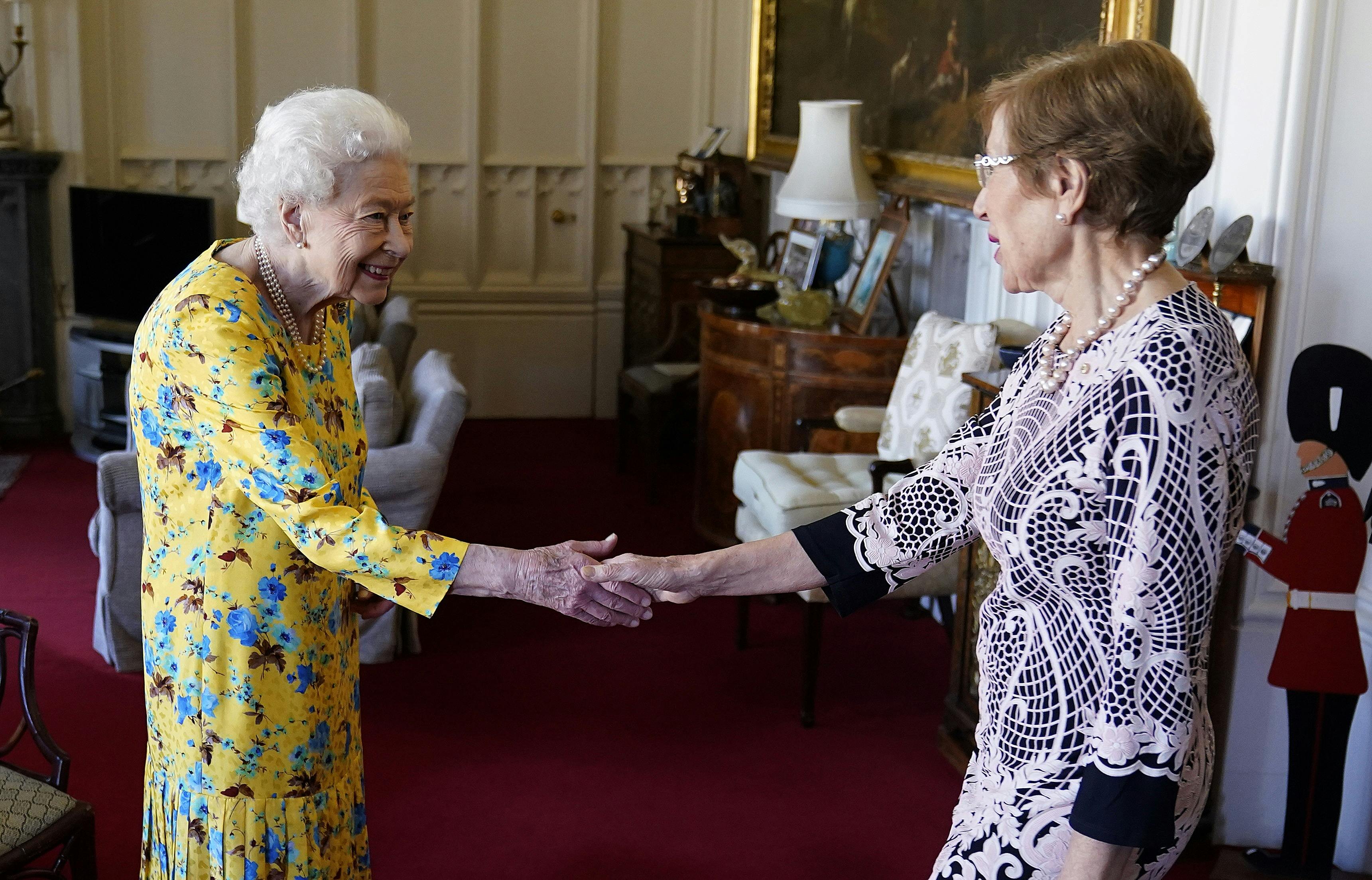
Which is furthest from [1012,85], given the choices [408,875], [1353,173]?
[408,875]

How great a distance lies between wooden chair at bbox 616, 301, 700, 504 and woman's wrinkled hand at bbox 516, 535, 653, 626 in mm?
4308

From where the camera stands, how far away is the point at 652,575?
1.98m

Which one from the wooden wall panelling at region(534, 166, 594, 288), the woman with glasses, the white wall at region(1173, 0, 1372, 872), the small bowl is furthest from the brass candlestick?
the woman with glasses

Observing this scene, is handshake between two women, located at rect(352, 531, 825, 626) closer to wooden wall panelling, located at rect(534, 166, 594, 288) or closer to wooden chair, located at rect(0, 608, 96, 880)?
wooden chair, located at rect(0, 608, 96, 880)

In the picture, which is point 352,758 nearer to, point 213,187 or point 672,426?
point 672,426

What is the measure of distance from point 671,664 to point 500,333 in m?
4.11

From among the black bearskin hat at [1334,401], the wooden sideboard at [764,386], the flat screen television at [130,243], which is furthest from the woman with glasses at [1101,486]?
the flat screen television at [130,243]

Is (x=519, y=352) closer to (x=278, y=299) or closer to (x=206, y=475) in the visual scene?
(x=278, y=299)

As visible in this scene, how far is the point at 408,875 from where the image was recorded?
3.09m

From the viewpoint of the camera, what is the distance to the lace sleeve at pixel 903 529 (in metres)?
1.70

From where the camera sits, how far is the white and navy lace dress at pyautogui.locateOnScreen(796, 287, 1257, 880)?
4.23 ft

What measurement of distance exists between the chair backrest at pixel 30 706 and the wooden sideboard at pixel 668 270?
4747 mm

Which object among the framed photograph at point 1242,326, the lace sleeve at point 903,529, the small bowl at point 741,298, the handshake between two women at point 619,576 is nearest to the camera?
the lace sleeve at point 903,529

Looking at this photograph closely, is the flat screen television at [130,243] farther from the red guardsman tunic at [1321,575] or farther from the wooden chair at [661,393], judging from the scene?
the red guardsman tunic at [1321,575]
